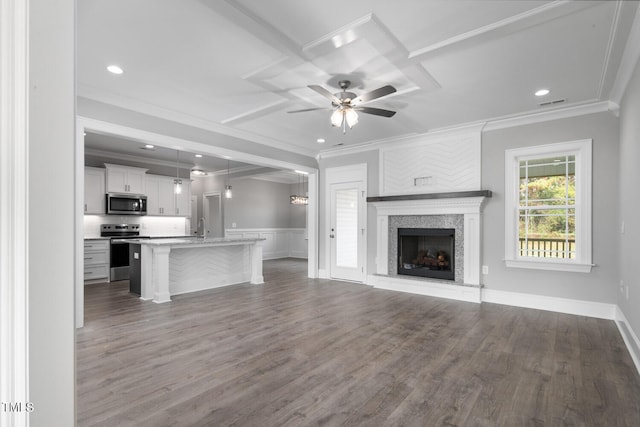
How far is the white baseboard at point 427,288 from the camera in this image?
4945 millimetres

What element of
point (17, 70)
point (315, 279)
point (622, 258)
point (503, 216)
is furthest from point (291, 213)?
point (17, 70)

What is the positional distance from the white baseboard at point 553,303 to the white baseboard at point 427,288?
0.20 meters

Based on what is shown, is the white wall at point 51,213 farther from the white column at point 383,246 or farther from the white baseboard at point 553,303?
the white column at point 383,246

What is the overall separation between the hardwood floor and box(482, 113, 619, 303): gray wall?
410mm

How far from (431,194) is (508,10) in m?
3.14

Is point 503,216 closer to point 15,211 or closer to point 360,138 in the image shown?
point 360,138

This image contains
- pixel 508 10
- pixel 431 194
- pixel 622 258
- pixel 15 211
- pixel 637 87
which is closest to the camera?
pixel 15 211

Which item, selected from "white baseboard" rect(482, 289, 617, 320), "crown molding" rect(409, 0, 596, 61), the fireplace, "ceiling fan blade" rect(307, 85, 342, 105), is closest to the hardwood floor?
"white baseboard" rect(482, 289, 617, 320)

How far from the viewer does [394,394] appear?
2.28 metres

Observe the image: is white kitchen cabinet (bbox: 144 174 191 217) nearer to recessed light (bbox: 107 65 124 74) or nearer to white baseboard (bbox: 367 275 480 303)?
recessed light (bbox: 107 65 124 74)

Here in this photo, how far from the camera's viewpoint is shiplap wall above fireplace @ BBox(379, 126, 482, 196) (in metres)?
5.09

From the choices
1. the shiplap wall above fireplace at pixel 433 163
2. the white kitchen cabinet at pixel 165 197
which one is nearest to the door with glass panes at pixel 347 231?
the shiplap wall above fireplace at pixel 433 163

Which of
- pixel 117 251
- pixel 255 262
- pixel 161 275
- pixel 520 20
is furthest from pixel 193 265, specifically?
pixel 520 20

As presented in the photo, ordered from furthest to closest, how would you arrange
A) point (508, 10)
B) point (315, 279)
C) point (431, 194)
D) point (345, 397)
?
1. point (315, 279)
2. point (431, 194)
3. point (508, 10)
4. point (345, 397)
